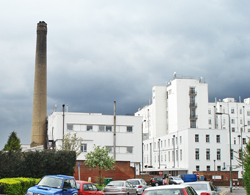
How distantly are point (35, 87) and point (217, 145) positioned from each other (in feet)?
127

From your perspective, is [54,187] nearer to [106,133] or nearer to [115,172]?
[115,172]

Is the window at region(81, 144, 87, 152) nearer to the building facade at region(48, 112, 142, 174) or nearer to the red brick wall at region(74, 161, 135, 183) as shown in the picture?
the building facade at region(48, 112, 142, 174)

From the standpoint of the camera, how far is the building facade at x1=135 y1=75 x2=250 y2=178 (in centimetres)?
7412

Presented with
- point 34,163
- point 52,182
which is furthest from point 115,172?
point 52,182

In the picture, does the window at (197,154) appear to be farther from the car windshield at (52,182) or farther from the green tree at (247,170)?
the car windshield at (52,182)

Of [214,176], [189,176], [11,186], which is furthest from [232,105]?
[11,186]

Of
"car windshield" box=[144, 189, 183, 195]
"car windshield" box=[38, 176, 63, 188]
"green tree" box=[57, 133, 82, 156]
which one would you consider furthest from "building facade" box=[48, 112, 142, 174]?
"car windshield" box=[144, 189, 183, 195]

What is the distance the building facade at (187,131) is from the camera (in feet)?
243

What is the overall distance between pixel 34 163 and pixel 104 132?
2809 cm

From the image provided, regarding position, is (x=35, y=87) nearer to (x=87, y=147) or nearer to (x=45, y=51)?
(x=45, y=51)

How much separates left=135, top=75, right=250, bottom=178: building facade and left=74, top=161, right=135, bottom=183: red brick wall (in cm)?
2123

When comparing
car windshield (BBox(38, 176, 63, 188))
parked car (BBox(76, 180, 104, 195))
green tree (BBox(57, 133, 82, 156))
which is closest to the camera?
car windshield (BBox(38, 176, 63, 188))

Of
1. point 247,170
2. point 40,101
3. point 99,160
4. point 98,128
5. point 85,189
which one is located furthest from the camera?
point 40,101

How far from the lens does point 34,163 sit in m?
31.1
